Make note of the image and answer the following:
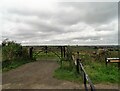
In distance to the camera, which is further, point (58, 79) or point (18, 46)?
point (18, 46)

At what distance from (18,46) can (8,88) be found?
9.54 m

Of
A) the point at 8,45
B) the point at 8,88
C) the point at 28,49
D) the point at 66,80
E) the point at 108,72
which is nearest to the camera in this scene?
the point at 8,88

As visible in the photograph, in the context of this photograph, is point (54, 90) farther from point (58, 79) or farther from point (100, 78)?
point (100, 78)

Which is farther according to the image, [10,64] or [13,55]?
[13,55]

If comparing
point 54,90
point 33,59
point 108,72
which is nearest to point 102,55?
point 33,59

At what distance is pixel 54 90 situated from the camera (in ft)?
25.7

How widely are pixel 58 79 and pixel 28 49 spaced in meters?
9.24

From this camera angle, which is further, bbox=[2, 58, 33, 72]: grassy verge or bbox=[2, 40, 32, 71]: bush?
bbox=[2, 40, 32, 71]: bush

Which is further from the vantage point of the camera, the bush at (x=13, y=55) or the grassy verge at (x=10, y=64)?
the bush at (x=13, y=55)

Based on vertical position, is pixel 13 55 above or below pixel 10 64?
above

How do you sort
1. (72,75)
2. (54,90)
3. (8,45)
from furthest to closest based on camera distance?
1. (8,45)
2. (72,75)
3. (54,90)

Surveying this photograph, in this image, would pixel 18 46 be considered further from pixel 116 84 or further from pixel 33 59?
pixel 116 84

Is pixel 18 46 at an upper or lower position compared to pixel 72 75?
upper

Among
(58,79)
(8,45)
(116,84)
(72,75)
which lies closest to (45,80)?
(58,79)
